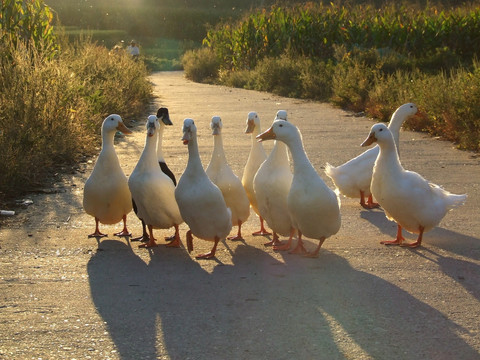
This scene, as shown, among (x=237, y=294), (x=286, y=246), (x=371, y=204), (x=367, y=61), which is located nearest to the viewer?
(x=237, y=294)

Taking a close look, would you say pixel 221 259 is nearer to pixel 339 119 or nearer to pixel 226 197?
pixel 226 197

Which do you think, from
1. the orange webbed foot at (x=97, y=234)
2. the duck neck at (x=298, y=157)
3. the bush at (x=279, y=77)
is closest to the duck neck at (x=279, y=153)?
the duck neck at (x=298, y=157)

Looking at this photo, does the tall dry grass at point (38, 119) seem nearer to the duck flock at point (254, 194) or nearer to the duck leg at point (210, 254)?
the duck flock at point (254, 194)

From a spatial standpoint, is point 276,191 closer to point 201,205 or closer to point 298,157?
point 298,157

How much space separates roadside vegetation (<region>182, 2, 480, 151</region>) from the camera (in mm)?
13094

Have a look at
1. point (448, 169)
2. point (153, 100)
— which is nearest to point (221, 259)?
point (448, 169)

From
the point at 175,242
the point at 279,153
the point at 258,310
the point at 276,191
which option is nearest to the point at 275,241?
the point at 276,191

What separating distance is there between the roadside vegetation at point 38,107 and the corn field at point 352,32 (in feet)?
37.2

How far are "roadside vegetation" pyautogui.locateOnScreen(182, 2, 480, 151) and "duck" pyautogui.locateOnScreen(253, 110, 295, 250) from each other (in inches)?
218

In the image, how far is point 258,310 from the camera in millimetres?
4965

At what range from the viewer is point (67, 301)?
5156 millimetres

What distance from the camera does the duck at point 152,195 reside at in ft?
21.5

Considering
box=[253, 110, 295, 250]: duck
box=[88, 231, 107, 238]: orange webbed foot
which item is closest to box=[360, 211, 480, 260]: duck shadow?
box=[253, 110, 295, 250]: duck

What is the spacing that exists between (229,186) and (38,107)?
4.72 m
